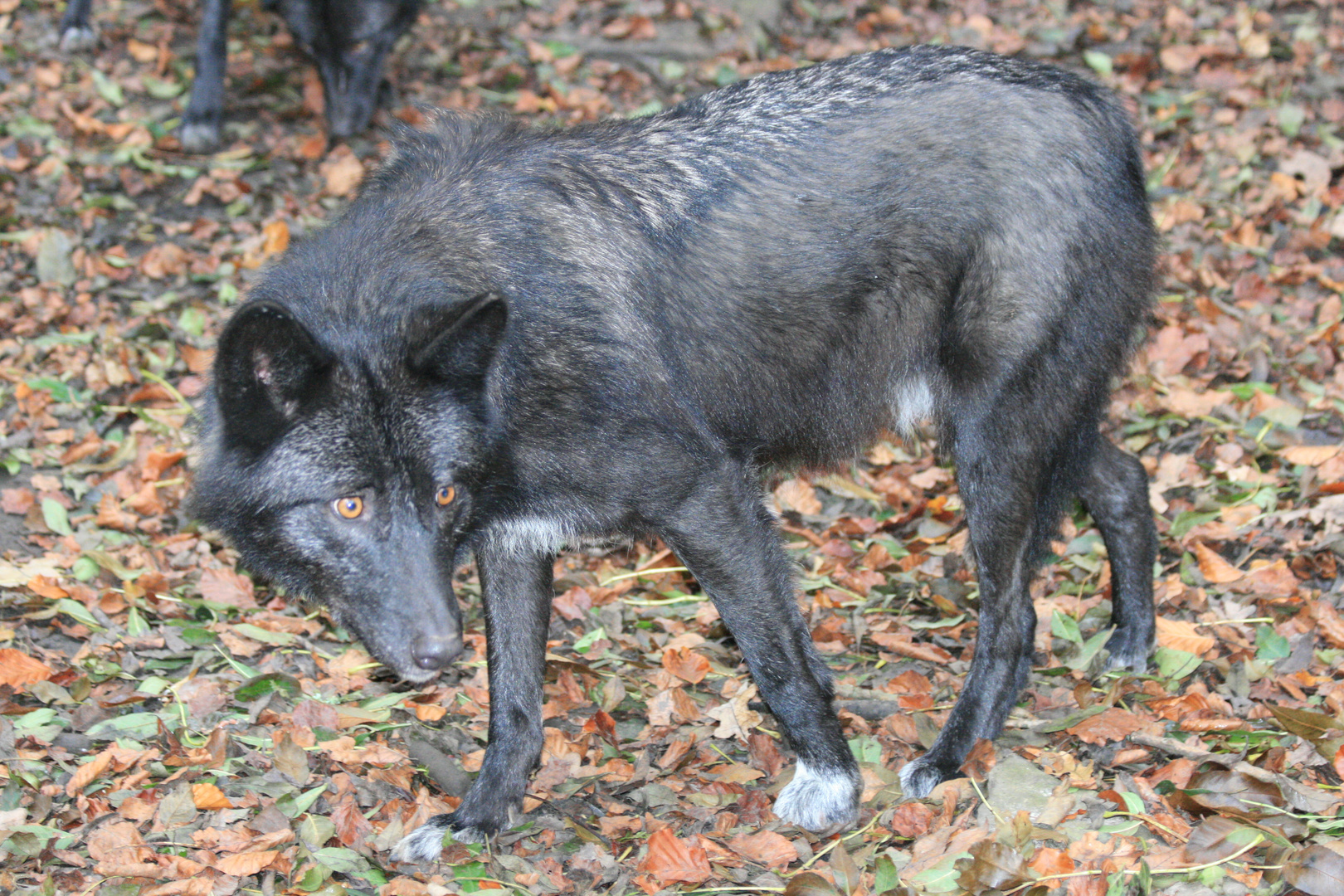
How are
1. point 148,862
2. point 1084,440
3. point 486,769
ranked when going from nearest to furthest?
point 148,862, point 486,769, point 1084,440

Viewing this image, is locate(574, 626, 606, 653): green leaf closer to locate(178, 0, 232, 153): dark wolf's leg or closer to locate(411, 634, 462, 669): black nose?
locate(411, 634, 462, 669): black nose

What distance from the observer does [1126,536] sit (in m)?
5.08

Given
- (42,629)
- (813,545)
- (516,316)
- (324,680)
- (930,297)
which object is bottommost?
(813,545)

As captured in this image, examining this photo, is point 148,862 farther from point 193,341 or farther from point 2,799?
point 193,341

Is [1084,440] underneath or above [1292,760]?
above

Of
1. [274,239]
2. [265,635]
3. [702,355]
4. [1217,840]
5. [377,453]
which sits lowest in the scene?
[1217,840]

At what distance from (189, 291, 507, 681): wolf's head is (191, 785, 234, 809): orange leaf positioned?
0.83 m

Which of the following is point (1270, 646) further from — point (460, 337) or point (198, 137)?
point (198, 137)

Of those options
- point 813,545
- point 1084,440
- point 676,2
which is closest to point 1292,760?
point 1084,440

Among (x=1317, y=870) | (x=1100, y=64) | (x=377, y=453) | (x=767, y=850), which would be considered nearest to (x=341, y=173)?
(x=377, y=453)

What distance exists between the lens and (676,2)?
33.8ft

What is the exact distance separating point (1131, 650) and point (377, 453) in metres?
3.16

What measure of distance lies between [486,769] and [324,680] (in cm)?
97

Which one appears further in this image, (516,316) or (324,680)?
(324,680)
